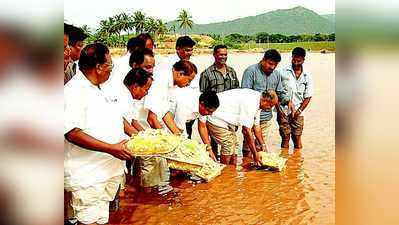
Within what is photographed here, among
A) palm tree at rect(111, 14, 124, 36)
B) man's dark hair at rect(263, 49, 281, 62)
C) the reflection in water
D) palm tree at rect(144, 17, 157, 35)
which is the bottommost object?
the reflection in water

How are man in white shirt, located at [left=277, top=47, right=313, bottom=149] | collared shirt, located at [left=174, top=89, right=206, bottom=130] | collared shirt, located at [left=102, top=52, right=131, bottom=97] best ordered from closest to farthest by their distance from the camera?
1. collared shirt, located at [left=102, top=52, right=131, bottom=97]
2. collared shirt, located at [left=174, top=89, right=206, bottom=130]
3. man in white shirt, located at [left=277, top=47, right=313, bottom=149]

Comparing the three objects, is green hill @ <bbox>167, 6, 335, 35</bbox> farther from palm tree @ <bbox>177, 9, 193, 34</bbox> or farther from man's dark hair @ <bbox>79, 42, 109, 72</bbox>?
man's dark hair @ <bbox>79, 42, 109, 72</bbox>

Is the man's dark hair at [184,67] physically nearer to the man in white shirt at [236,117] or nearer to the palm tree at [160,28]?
the man in white shirt at [236,117]

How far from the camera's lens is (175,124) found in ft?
14.2

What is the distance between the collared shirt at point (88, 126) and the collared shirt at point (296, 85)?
291cm

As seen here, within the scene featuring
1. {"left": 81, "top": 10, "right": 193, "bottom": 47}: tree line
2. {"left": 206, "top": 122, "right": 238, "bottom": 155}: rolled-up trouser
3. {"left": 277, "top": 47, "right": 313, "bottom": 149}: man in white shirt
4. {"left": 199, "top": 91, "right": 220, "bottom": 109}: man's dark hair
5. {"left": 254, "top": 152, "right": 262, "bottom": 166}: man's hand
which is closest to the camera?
{"left": 199, "top": 91, "right": 220, "bottom": 109}: man's dark hair

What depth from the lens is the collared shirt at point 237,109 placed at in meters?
4.57

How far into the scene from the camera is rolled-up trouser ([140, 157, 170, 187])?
3.84m

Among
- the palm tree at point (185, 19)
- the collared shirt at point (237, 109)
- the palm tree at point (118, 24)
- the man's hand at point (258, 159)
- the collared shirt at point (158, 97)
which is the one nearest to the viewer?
the collared shirt at point (158, 97)

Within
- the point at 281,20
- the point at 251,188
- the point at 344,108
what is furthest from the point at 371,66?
the point at 281,20

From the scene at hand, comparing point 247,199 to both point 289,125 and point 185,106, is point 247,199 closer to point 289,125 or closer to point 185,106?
point 185,106

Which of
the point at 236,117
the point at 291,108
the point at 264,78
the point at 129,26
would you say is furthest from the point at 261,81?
the point at 129,26

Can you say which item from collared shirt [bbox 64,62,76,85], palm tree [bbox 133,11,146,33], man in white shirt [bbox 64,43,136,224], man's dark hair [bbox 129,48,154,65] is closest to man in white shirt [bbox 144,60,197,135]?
man's dark hair [bbox 129,48,154,65]

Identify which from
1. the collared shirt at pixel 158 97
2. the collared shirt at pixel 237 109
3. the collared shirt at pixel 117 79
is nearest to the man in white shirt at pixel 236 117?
the collared shirt at pixel 237 109
